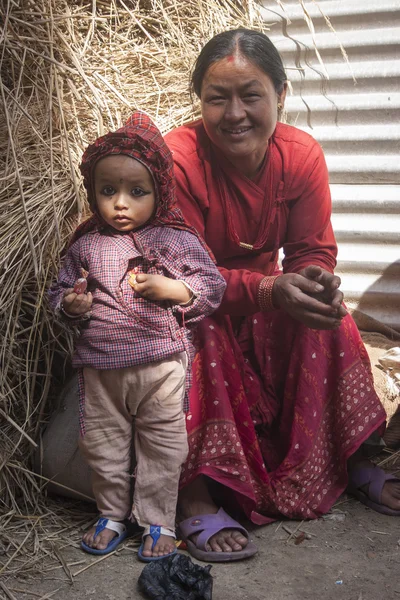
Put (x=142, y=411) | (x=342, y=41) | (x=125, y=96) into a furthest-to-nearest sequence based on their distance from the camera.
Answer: (x=342, y=41)
(x=125, y=96)
(x=142, y=411)

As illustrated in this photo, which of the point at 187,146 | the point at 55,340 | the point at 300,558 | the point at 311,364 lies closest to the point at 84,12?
the point at 187,146

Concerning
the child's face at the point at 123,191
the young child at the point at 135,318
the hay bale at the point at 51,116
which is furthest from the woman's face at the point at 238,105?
the hay bale at the point at 51,116

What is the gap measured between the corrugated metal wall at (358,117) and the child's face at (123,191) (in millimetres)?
1645

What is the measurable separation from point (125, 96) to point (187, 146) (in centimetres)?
57

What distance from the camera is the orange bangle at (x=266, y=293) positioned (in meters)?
2.46

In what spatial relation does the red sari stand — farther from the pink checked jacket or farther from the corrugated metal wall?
the corrugated metal wall

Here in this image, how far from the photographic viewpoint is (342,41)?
356 cm

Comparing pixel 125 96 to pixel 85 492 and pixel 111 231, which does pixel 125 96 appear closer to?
pixel 111 231

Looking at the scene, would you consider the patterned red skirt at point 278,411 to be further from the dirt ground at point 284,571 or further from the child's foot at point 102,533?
the child's foot at point 102,533

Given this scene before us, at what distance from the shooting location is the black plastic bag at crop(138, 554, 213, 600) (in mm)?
2043

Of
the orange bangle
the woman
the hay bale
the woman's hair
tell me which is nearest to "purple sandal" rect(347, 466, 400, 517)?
the woman

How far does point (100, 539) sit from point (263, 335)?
0.91m

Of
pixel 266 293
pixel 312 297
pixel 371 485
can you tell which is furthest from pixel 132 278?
pixel 371 485

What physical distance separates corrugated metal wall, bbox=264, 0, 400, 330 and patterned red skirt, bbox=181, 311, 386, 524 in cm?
113
